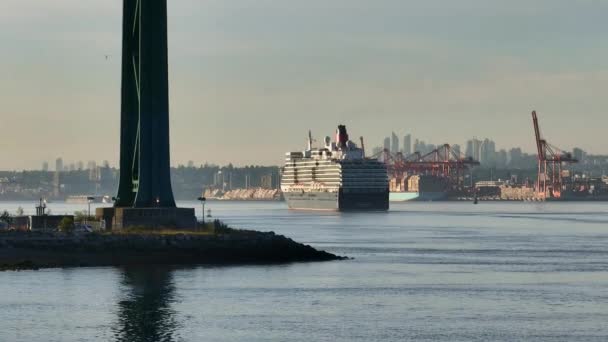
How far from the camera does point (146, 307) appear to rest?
Answer: 67.0 meters

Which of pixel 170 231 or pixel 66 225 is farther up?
pixel 66 225

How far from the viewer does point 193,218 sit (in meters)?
103

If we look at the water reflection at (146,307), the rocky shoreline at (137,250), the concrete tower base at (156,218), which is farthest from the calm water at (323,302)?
the concrete tower base at (156,218)

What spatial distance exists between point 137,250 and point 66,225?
25.4ft

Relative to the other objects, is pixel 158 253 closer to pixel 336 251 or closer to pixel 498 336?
pixel 336 251

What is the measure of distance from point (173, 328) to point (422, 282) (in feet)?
87.2

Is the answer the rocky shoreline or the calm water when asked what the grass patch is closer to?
the rocky shoreline

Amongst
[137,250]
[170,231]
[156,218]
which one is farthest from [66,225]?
[137,250]

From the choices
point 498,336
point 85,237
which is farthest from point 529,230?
point 498,336

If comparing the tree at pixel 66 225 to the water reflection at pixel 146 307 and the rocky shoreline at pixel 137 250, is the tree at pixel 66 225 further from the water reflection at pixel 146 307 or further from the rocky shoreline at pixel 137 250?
the water reflection at pixel 146 307

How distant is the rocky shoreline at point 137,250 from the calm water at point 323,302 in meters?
3.59

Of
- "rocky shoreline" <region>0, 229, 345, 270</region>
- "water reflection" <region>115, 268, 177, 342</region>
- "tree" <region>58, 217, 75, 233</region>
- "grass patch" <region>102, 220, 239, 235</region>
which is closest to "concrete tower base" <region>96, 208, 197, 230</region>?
"grass patch" <region>102, 220, 239, 235</region>

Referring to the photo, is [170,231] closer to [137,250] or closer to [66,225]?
[137,250]

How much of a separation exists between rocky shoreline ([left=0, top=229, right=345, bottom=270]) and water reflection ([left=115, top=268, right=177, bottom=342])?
14.8ft
